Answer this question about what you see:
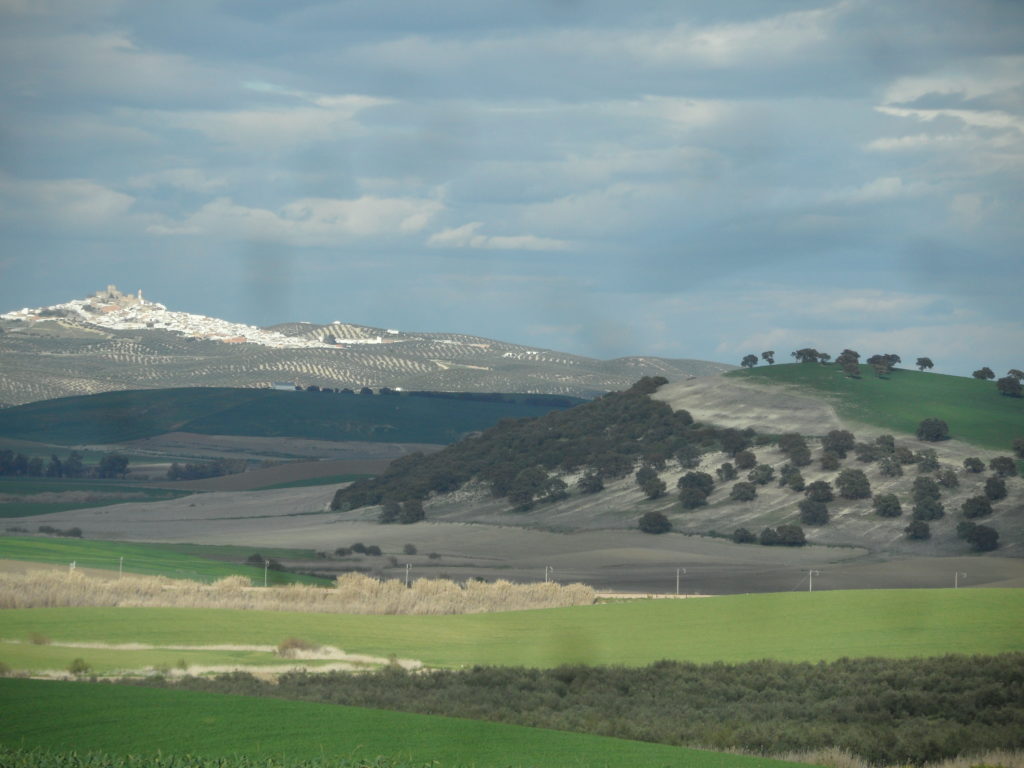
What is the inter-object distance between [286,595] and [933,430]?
62331mm

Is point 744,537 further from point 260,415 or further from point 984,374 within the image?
point 260,415

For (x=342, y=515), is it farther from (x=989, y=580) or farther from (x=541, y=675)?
(x=541, y=675)

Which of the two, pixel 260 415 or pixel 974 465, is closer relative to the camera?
pixel 974 465

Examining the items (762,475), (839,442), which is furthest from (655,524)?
(839,442)

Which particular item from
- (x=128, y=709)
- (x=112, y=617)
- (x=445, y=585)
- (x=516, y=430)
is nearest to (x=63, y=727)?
(x=128, y=709)

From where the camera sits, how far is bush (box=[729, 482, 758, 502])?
9056cm

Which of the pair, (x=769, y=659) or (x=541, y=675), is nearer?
(x=541, y=675)

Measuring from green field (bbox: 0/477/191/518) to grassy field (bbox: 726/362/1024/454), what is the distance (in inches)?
2246

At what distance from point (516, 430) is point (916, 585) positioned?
63723mm

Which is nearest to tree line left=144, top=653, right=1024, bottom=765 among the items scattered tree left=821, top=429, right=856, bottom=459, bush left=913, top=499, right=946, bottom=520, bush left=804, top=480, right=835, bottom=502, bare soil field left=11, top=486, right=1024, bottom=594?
bare soil field left=11, top=486, right=1024, bottom=594

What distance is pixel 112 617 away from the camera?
39.8 m

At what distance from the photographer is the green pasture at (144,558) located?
60.2 m

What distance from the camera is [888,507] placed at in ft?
270

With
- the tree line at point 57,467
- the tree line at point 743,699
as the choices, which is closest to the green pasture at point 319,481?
the tree line at point 57,467
